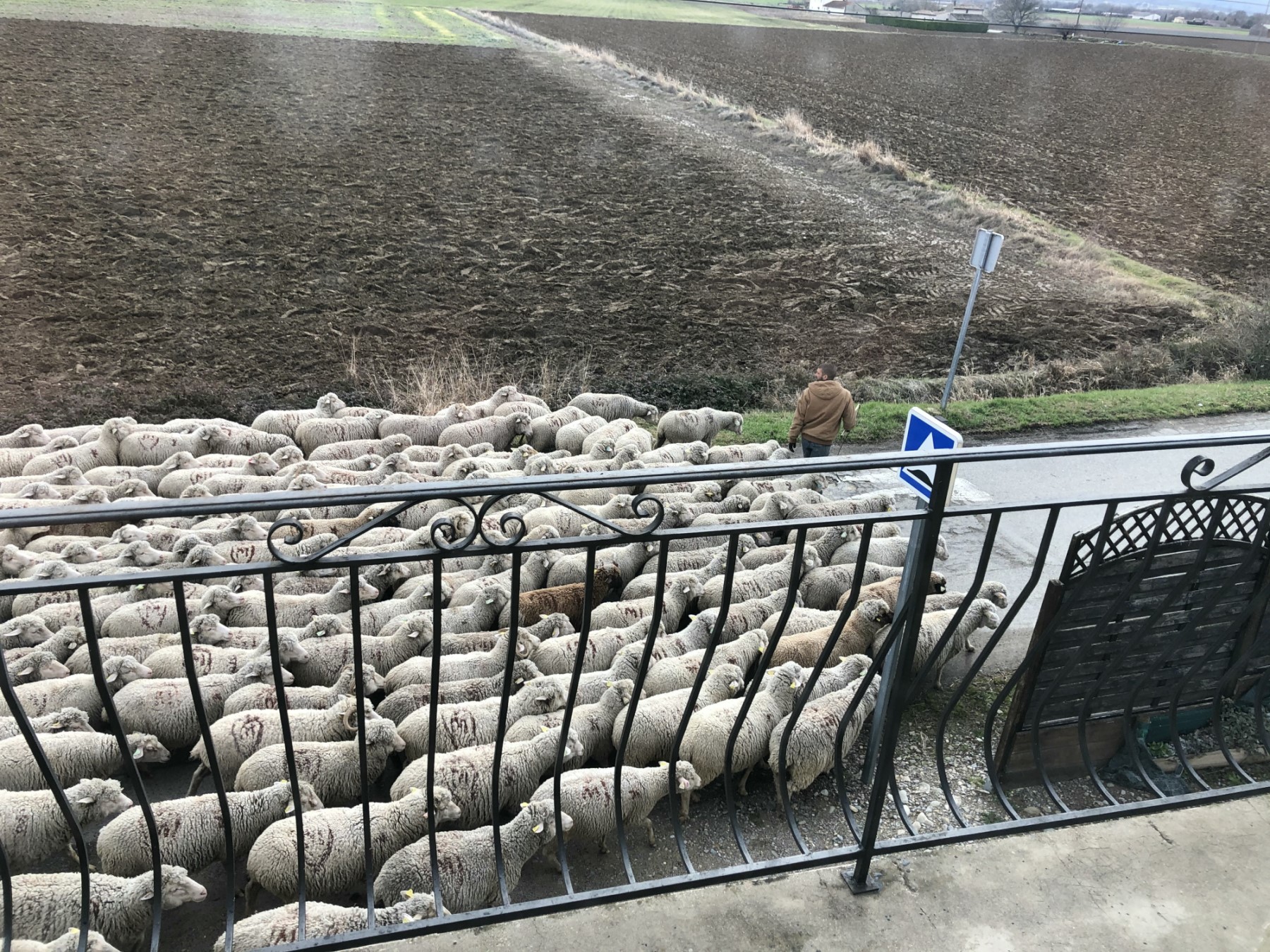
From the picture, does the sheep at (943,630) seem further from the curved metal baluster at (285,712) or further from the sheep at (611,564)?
the curved metal baluster at (285,712)

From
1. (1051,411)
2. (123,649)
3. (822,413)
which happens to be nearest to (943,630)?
(822,413)

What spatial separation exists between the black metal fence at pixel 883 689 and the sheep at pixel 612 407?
14.7 ft

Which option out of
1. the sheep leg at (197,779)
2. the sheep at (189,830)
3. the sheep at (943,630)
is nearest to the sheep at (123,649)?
the sheep leg at (197,779)

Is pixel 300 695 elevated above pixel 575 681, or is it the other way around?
pixel 575 681

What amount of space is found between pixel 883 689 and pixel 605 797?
1.50 metres

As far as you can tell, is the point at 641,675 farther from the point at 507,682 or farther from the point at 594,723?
the point at 594,723

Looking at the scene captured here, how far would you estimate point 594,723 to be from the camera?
4.93 metres

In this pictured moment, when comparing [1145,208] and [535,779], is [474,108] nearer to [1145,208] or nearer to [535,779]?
[1145,208]

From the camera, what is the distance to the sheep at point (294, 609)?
6164mm

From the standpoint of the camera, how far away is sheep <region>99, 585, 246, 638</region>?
5867 millimetres

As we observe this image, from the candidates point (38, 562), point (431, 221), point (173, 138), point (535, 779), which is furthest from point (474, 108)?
point (535, 779)

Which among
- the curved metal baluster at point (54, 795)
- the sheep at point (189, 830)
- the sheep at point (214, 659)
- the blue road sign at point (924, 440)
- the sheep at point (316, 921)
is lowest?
the sheep at point (214, 659)

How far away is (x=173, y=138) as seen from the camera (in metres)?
22.4

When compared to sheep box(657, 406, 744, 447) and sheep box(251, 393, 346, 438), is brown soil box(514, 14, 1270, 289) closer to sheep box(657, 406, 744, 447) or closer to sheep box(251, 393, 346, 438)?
sheep box(657, 406, 744, 447)
